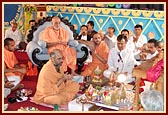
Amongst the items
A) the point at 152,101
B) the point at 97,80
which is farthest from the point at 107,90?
the point at 152,101

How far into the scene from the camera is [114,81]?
2.92m

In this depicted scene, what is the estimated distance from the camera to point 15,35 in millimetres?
2910

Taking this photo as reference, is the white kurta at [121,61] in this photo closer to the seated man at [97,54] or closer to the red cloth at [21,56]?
the seated man at [97,54]

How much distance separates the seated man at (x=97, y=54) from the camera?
2.92 metres

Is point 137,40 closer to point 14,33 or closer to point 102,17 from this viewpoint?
point 102,17

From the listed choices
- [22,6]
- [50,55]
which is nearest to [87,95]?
[50,55]

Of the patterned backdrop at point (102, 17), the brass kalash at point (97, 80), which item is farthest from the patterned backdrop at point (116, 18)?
the brass kalash at point (97, 80)

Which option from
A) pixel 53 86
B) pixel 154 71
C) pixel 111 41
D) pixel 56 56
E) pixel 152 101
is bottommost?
pixel 152 101

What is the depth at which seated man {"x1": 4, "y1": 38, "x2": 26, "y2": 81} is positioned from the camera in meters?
2.92

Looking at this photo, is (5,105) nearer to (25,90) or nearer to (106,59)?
(25,90)

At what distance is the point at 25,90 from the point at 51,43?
1.30 feet

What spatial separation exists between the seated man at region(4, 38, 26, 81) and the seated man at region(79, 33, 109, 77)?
451 mm

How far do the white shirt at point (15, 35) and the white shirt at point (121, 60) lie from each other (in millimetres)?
676

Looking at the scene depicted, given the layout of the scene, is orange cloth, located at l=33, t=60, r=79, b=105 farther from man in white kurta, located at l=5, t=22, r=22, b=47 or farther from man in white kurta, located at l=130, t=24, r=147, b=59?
man in white kurta, located at l=130, t=24, r=147, b=59
